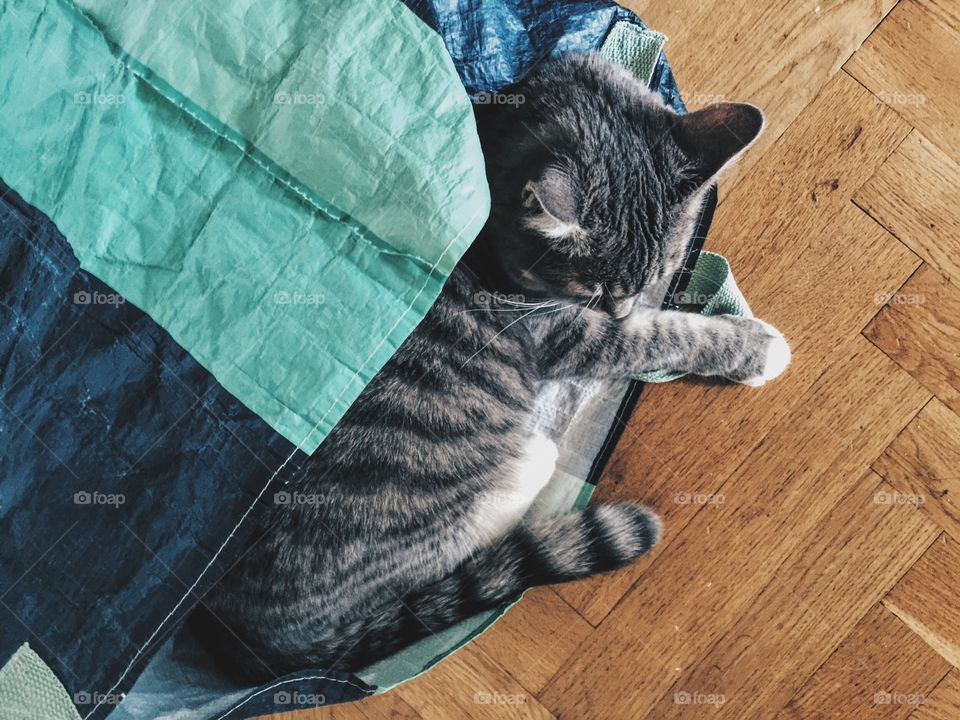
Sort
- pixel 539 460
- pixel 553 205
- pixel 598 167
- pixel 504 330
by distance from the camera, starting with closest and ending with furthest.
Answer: pixel 553 205 → pixel 598 167 → pixel 504 330 → pixel 539 460

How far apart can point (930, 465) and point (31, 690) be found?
1.31m

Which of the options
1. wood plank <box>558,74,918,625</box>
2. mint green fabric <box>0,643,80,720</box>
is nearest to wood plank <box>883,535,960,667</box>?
wood plank <box>558,74,918,625</box>

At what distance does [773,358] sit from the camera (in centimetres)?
117

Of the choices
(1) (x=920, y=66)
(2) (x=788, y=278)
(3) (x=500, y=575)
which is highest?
(1) (x=920, y=66)

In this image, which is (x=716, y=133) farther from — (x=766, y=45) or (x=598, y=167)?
(x=766, y=45)

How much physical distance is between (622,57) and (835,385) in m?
0.63

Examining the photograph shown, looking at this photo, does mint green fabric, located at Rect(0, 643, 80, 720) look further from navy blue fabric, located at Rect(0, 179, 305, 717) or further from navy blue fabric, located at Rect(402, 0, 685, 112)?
navy blue fabric, located at Rect(402, 0, 685, 112)

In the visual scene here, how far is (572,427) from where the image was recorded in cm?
124

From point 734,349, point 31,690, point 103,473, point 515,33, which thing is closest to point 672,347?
point 734,349

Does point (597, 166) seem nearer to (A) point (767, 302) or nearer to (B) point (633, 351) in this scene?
(B) point (633, 351)

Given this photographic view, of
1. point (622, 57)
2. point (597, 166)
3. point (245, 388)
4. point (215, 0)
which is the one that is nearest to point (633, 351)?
point (597, 166)

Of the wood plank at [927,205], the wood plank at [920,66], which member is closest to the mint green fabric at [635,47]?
the wood plank at [920,66]

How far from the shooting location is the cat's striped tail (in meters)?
1.07

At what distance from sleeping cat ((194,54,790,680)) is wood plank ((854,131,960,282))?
43cm
